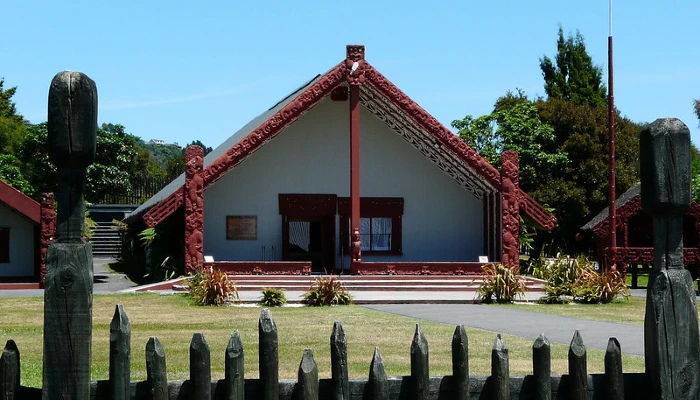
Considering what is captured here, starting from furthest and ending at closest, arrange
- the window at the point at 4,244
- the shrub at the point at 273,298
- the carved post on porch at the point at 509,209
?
the window at the point at 4,244 < the carved post on porch at the point at 509,209 < the shrub at the point at 273,298

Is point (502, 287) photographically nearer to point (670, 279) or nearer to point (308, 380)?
point (670, 279)

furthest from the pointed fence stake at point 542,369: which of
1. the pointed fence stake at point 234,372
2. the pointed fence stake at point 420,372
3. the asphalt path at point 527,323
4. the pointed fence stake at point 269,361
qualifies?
the asphalt path at point 527,323

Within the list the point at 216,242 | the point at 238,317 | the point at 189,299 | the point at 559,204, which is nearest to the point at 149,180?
the point at 559,204

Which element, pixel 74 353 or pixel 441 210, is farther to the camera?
pixel 441 210

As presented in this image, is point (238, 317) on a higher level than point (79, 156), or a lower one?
lower

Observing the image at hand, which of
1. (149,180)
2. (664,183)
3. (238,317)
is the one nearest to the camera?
(664,183)

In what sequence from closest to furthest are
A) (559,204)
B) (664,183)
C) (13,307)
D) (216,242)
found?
1. (664,183)
2. (13,307)
3. (216,242)
4. (559,204)

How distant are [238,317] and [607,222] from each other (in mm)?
15697

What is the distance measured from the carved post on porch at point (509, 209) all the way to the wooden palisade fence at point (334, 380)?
24570 millimetres

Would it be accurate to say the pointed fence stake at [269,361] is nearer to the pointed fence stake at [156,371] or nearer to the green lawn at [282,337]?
the pointed fence stake at [156,371]

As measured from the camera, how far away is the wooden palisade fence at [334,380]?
5074 millimetres

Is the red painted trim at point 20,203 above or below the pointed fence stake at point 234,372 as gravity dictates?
above

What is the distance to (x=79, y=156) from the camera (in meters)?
4.89

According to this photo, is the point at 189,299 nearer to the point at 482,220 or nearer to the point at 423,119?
the point at 423,119
